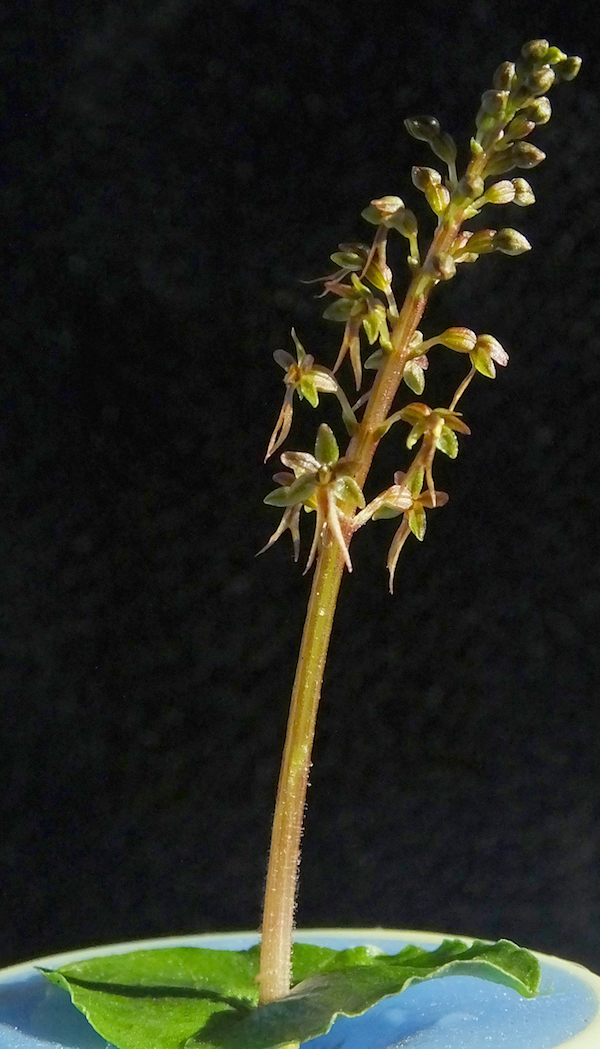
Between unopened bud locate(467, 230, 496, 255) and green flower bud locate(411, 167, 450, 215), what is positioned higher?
green flower bud locate(411, 167, 450, 215)

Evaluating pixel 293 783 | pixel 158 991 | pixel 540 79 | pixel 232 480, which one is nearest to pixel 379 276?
pixel 540 79

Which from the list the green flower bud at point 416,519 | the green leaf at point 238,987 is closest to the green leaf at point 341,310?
the green flower bud at point 416,519

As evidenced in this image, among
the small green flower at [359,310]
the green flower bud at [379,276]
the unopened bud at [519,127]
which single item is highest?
the unopened bud at [519,127]

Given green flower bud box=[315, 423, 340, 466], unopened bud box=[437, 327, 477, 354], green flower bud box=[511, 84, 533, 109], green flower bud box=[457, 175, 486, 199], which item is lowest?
green flower bud box=[315, 423, 340, 466]

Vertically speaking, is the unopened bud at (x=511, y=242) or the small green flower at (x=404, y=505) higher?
the unopened bud at (x=511, y=242)

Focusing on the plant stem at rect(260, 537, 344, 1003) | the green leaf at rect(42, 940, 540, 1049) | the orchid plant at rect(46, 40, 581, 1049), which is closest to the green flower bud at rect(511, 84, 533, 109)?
the orchid plant at rect(46, 40, 581, 1049)

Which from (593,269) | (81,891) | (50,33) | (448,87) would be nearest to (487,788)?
(81,891)

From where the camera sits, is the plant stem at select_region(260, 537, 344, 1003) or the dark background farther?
the dark background

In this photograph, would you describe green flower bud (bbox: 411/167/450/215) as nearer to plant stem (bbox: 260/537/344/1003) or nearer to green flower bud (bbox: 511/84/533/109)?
green flower bud (bbox: 511/84/533/109)

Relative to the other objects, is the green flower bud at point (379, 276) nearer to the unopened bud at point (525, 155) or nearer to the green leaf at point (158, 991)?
the unopened bud at point (525, 155)
